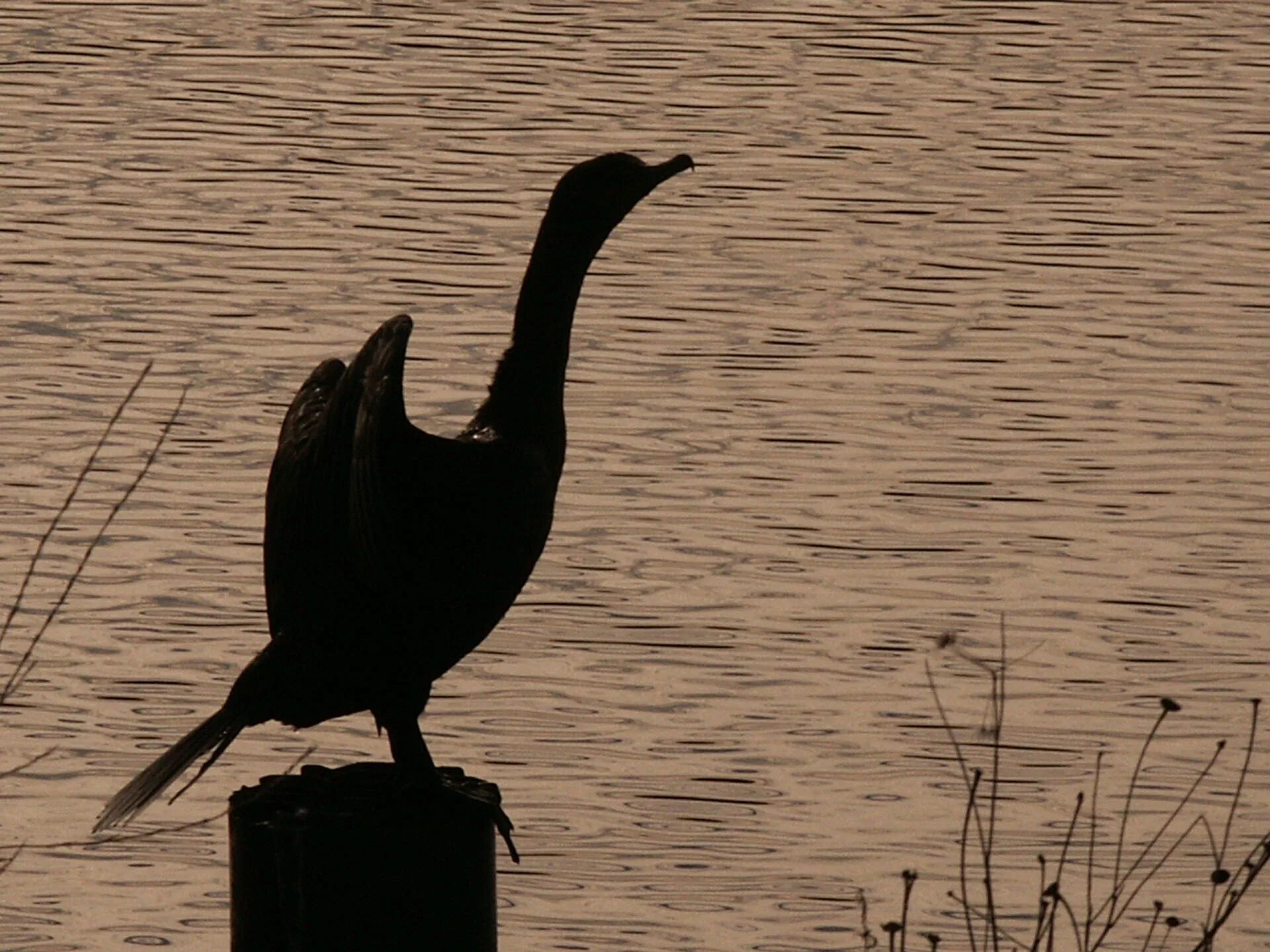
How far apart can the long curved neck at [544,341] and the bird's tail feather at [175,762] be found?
681mm

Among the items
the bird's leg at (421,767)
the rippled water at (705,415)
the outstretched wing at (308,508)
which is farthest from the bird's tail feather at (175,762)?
the rippled water at (705,415)

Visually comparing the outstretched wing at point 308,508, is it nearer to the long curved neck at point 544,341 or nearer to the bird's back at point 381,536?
the bird's back at point 381,536

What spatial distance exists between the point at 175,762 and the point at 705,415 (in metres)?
6.02

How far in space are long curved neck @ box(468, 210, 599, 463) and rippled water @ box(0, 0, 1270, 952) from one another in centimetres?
194

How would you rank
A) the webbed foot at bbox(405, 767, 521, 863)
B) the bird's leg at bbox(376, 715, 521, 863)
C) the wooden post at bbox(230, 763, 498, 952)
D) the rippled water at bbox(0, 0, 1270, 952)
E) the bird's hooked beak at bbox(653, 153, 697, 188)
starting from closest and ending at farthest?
the wooden post at bbox(230, 763, 498, 952) < the webbed foot at bbox(405, 767, 521, 863) < the bird's leg at bbox(376, 715, 521, 863) < the bird's hooked beak at bbox(653, 153, 697, 188) < the rippled water at bbox(0, 0, 1270, 952)

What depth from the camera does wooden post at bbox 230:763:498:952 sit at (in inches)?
154

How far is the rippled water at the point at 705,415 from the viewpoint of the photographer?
7188mm

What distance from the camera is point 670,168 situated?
510 cm

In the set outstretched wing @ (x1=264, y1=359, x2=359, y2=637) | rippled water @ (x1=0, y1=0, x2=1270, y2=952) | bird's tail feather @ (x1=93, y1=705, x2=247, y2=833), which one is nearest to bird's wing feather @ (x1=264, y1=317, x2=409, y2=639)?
outstretched wing @ (x1=264, y1=359, x2=359, y2=637)

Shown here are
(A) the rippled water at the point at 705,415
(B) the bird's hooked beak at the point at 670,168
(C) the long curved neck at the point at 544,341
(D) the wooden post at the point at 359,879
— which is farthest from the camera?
(A) the rippled water at the point at 705,415

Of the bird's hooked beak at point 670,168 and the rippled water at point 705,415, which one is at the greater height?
the bird's hooked beak at point 670,168

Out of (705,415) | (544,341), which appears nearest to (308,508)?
(544,341)

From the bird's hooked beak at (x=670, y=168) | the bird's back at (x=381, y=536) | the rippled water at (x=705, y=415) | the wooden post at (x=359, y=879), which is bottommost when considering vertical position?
the rippled water at (x=705, y=415)

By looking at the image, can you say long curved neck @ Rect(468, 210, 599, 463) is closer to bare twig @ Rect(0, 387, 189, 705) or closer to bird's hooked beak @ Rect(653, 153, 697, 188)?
bird's hooked beak @ Rect(653, 153, 697, 188)
